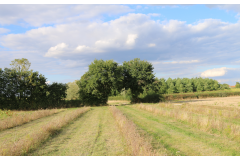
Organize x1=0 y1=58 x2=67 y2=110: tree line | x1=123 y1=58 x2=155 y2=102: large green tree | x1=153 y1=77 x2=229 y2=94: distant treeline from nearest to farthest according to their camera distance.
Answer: x1=0 y1=58 x2=67 y2=110: tree line < x1=123 y1=58 x2=155 y2=102: large green tree < x1=153 y1=77 x2=229 y2=94: distant treeline

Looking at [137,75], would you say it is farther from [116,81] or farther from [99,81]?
[99,81]

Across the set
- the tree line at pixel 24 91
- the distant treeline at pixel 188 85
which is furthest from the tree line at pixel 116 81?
the distant treeline at pixel 188 85

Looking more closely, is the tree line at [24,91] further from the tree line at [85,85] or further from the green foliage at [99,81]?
the green foliage at [99,81]

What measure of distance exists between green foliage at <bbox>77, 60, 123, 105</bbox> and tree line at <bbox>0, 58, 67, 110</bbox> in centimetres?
585

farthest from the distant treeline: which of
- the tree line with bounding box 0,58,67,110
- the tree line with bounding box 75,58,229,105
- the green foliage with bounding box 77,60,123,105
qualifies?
the tree line with bounding box 0,58,67,110

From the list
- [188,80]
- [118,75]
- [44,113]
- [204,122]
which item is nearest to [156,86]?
[118,75]

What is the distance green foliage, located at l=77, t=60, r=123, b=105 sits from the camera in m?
31.8

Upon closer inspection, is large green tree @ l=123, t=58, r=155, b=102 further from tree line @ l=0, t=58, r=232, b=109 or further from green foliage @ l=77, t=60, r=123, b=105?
green foliage @ l=77, t=60, r=123, b=105

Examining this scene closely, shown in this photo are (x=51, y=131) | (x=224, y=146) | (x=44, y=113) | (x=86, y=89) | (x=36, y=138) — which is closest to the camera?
(x=224, y=146)

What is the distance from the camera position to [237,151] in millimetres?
6277

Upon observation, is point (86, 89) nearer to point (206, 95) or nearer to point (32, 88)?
point (32, 88)

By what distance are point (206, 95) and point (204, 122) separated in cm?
5848

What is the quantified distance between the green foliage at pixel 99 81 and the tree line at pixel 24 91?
5851 millimetres

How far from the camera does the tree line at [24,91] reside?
93.2 feet
